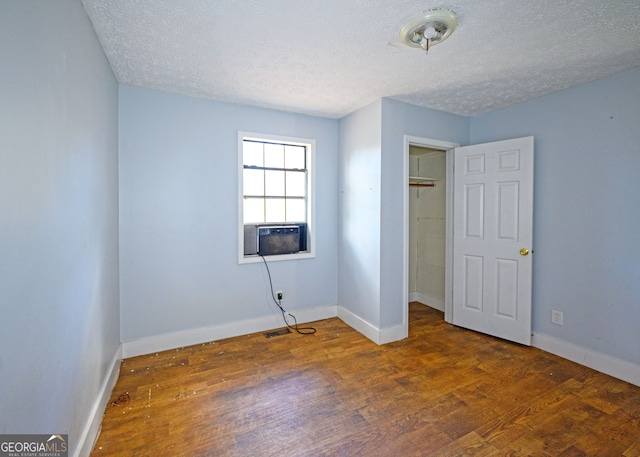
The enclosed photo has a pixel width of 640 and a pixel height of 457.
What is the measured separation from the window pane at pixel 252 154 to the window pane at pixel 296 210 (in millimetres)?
575

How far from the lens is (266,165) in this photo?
10.8ft

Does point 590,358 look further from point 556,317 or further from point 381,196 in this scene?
point 381,196

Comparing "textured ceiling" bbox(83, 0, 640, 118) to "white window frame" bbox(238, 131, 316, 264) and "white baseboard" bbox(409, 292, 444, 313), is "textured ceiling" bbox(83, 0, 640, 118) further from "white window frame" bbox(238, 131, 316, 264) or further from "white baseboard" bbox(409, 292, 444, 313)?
"white baseboard" bbox(409, 292, 444, 313)

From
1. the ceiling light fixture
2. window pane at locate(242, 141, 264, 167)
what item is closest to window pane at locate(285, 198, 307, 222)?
window pane at locate(242, 141, 264, 167)

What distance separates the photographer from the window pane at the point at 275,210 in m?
3.35

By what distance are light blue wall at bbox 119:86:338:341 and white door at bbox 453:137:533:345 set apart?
1.99 metres

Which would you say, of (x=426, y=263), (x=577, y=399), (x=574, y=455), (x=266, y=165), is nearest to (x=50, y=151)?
(x=266, y=165)

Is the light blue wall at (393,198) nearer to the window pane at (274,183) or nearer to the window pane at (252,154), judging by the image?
the window pane at (274,183)

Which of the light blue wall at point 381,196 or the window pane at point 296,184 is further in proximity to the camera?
the window pane at point 296,184

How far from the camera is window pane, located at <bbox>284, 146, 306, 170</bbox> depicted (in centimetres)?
342

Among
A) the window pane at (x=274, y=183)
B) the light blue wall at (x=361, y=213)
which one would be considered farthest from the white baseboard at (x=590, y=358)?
the window pane at (x=274, y=183)

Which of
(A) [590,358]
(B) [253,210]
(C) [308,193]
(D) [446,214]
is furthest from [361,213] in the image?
(A) [590,358]

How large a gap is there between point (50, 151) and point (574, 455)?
301cm

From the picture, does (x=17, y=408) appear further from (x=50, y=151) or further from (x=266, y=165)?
(x=266, y=165)
